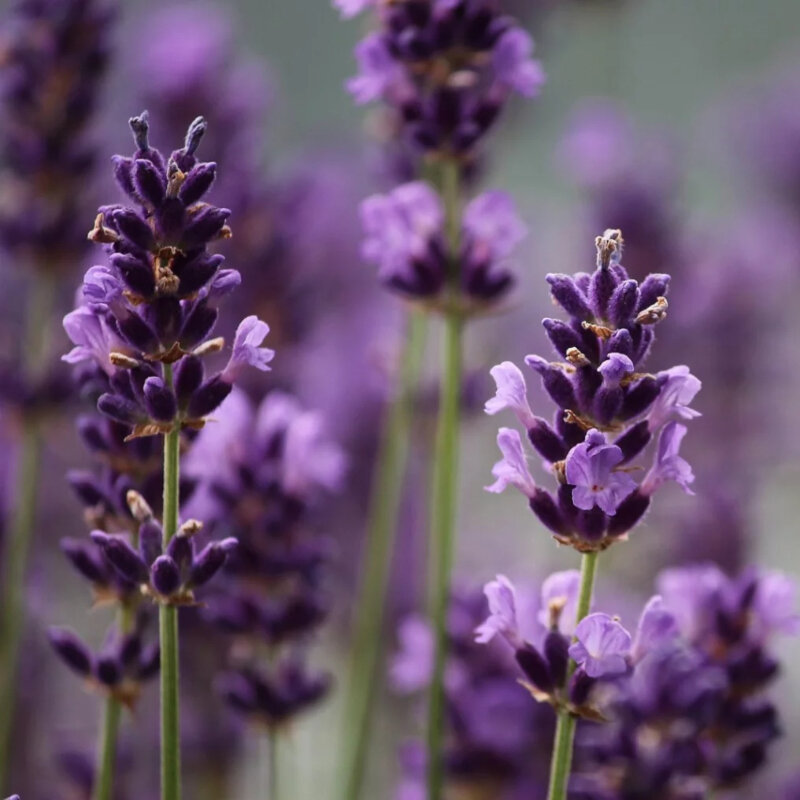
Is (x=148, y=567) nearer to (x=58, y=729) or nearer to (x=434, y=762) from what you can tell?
(x=434, y=762)

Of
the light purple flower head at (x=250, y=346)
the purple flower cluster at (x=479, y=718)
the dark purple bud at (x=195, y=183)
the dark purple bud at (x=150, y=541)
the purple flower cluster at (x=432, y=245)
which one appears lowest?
the purple flower cluster at (x=479, y=718)

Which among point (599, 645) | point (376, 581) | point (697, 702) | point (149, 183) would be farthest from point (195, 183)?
point (376, 581)

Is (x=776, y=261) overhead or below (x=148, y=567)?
overhead

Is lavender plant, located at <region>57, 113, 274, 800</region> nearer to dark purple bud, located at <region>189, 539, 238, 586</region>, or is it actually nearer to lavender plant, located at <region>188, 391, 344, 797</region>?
dark purple bud, located at <region>189, 539, 238, 586</region>

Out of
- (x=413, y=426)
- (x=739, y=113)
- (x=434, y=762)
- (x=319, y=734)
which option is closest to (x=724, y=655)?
(x=434, y=762)

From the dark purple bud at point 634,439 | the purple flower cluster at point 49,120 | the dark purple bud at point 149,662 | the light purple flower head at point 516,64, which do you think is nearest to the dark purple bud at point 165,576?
the dark purple bud at point 149,662

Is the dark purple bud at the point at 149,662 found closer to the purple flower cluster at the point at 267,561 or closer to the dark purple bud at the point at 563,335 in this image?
the purple flower cluster at the point at 267,561

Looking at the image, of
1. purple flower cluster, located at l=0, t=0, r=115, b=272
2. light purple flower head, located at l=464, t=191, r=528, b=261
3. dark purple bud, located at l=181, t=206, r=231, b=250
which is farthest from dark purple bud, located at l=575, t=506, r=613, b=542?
purple flower cluster, located at l=0, t=0, r=115, b=272
